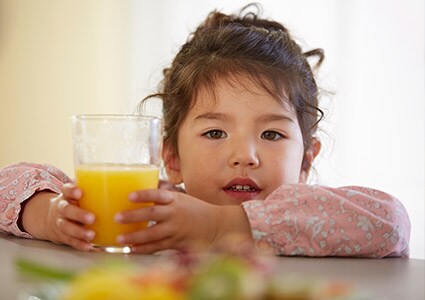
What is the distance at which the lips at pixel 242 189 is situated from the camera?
5.11 ft

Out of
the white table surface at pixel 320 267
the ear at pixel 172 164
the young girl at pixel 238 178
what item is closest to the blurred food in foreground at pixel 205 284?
the white table surface at pixel 320 267

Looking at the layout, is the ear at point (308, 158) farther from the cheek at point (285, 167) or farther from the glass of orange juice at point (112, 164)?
the glass of orange juice at point (112, 164)

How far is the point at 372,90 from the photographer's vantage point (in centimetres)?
322

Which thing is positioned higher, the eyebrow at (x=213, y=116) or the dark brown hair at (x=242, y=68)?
the dark brown hair at (x=242, y=68)

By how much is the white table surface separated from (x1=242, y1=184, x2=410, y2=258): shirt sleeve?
0.03m

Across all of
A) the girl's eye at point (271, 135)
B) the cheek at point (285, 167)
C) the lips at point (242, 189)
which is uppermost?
the girl's eye at point (271, 135)

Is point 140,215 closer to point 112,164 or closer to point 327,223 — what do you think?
point 112,164

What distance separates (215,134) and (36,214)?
492 millimetres

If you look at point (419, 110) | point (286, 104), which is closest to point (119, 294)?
point (286, 104)

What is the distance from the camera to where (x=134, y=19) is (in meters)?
3.88

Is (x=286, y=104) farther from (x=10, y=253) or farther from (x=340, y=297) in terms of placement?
(x=340, y=297)

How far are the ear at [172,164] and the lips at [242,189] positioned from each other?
0.78ft

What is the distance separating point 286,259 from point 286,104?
0.64m

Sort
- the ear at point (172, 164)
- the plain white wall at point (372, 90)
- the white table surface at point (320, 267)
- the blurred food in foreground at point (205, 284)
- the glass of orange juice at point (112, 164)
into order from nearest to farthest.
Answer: the blurred food in foreground at point (205, 284), the white table surface at point (320, 267), the glass of orange juice at point (112, 164), the ear at point (172, 164), the plain white wall at point (372, 90)
